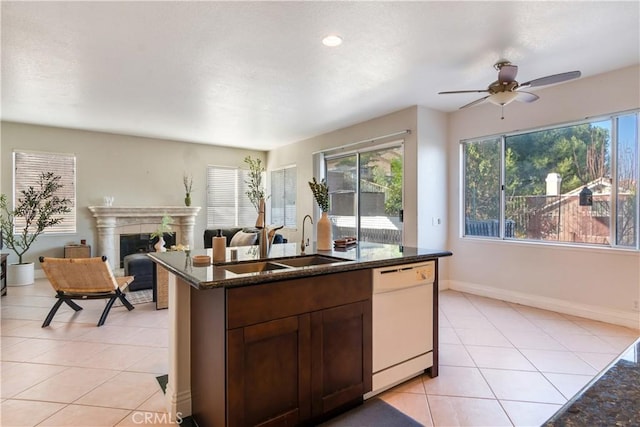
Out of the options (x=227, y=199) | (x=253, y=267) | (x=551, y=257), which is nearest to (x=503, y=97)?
(x=551, y=257)

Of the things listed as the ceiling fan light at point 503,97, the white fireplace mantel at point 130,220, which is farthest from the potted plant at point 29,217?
the ceiling fan light at point 503,97

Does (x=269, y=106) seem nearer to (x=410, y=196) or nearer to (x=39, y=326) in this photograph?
(x=410, y=196)

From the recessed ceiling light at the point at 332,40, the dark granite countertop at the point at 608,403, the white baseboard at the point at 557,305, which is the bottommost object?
the white baseboard at the point at 557,305

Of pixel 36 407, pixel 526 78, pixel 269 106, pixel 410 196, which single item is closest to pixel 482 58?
pixel 526 78

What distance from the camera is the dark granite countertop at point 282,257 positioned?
1.60 meters

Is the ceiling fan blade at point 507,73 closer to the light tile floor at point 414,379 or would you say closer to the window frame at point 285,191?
the light tile floor at point 414,379

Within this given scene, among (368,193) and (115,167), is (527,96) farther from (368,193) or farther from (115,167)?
(115,167)

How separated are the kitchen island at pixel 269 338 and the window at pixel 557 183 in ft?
9.38

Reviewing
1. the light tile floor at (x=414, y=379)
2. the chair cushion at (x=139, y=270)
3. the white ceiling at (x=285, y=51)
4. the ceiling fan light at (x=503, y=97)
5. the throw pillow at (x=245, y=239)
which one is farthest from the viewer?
the throw pillow at (x=245, y=239)

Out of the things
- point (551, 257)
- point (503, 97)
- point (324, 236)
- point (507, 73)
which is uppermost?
point (507, 73)

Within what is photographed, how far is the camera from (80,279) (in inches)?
141

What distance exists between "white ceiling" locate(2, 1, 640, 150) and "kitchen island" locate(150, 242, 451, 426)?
1795mm

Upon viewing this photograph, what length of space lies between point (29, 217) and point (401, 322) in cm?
604

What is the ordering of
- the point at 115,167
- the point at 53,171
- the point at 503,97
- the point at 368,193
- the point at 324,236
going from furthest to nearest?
the point at 115,167
the point at 53,171
the point at 368,193
the point at 503,97
the point at 324,236
